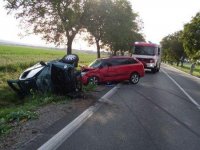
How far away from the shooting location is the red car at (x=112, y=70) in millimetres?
20891

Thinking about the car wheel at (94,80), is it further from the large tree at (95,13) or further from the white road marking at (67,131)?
the large tree at (95,13)

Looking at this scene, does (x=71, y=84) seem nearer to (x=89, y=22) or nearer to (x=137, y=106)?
(x=137, y=106)

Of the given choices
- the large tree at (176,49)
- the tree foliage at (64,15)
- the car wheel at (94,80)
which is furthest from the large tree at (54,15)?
the large tree at (176,49)

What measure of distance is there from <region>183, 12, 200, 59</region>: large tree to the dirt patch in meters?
40.7

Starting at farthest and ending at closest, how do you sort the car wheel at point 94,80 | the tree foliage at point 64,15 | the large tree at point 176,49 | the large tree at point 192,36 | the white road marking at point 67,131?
the large tree at point 176,49, the large tree at point 192,36, the tree foliage at point 64,15, the car wheel at point 94,80, the white road marking at point 67,131

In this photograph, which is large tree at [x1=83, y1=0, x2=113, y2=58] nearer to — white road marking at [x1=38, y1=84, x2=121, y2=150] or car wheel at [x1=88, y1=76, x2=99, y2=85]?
car wheel at [x1=88, y1=76, x2=99, y2=85]

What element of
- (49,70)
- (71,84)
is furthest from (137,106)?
(49,70)

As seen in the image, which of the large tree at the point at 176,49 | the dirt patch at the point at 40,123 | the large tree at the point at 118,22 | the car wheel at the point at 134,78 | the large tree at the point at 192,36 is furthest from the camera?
the large tree at the point at 176,49

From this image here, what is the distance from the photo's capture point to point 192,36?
173 ft

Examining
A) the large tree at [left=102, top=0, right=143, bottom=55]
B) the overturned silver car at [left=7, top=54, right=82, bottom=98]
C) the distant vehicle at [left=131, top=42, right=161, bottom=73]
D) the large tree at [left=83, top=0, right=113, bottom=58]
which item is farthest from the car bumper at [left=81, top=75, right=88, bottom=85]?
the large tree at [left=102, top=0, right=143, bottom=55]

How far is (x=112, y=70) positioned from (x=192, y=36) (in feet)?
110

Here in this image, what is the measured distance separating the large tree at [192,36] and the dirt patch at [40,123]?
133ft

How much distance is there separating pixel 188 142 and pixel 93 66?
1420 cm

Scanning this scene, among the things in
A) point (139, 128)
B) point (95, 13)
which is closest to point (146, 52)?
point (95, 13)
